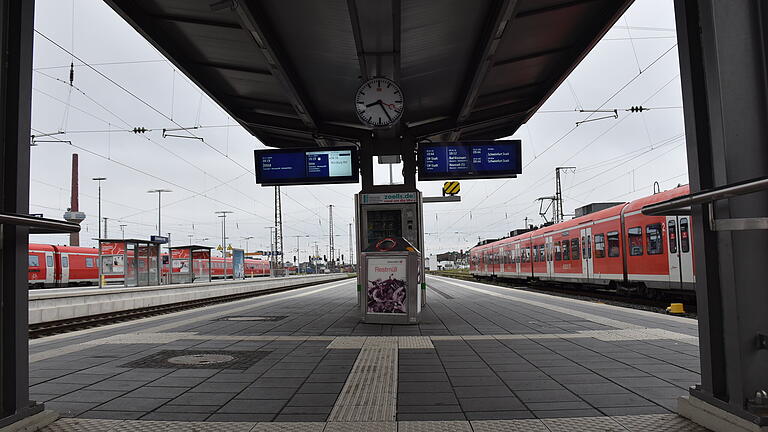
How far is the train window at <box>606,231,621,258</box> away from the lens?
1688 centimetres

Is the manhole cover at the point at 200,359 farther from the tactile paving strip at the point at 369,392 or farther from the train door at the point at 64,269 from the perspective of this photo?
the train door at the point at 64,269

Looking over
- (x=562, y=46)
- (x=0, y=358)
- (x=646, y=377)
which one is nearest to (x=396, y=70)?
(x=562, y=46)

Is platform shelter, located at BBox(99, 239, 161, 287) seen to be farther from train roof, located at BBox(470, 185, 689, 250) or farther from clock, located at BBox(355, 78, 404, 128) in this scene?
train roof, located at BBox(470, 185, 689, 250)

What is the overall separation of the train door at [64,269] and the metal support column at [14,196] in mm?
33548

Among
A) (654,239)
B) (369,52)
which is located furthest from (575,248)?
(369,52)

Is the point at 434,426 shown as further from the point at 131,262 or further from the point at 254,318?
the point at 131,262

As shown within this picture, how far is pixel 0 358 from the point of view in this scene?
3484mm

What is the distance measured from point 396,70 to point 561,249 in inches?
618

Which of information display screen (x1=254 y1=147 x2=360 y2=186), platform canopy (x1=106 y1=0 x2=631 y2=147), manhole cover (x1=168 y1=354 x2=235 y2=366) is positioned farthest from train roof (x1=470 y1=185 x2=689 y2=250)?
manhole cover (x1=168 y1=354 x2=235 y2=366)

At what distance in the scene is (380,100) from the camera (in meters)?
10.0

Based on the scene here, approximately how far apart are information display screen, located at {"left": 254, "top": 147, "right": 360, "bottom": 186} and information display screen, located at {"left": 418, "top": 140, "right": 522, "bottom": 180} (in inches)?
63.3

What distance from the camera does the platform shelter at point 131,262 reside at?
911 inches

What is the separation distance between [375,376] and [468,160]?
7.65 meters

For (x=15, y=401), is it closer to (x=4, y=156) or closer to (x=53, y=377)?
(x=4, y=156)
